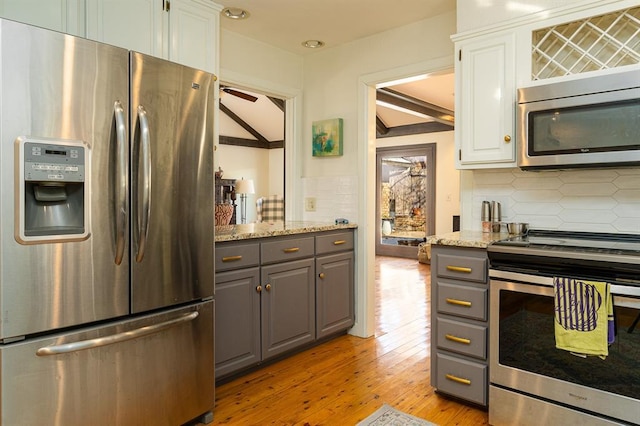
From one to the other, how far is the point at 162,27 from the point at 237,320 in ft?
5.90

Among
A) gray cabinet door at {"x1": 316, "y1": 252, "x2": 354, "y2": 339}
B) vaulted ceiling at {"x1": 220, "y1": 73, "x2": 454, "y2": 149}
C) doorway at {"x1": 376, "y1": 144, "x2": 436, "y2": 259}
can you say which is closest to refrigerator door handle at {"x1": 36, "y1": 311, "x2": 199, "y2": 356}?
gray cabinet door at {"x1": 316, "y1": 252, "x2": 354, "y2": 339}

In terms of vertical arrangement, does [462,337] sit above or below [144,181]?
below

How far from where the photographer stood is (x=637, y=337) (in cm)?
170

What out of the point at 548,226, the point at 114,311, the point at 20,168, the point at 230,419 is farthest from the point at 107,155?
the point at 548,226

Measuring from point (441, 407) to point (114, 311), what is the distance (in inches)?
68.2

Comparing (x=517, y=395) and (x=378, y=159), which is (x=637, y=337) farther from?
(x=378, y=159)

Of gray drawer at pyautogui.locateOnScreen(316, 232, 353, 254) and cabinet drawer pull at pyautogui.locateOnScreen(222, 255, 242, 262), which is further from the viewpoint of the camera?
gray drawer at pyautogui.locateOnScreen(316, 232, 353, 254)

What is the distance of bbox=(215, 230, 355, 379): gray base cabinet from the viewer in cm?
246

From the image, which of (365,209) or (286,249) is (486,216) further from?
(286,249)

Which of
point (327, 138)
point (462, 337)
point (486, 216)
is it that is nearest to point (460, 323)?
point (462, 337)

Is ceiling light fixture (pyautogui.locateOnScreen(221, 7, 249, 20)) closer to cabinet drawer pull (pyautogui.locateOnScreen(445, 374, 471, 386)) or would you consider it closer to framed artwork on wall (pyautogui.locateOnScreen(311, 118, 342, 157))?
framed artwork on wall (pyautogui.locateOnScreen(311, 118, 342, 157))

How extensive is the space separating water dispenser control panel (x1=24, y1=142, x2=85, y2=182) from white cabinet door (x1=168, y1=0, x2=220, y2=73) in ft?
3.95

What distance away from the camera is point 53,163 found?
152cm

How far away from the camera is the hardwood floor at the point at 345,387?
7.22ft
